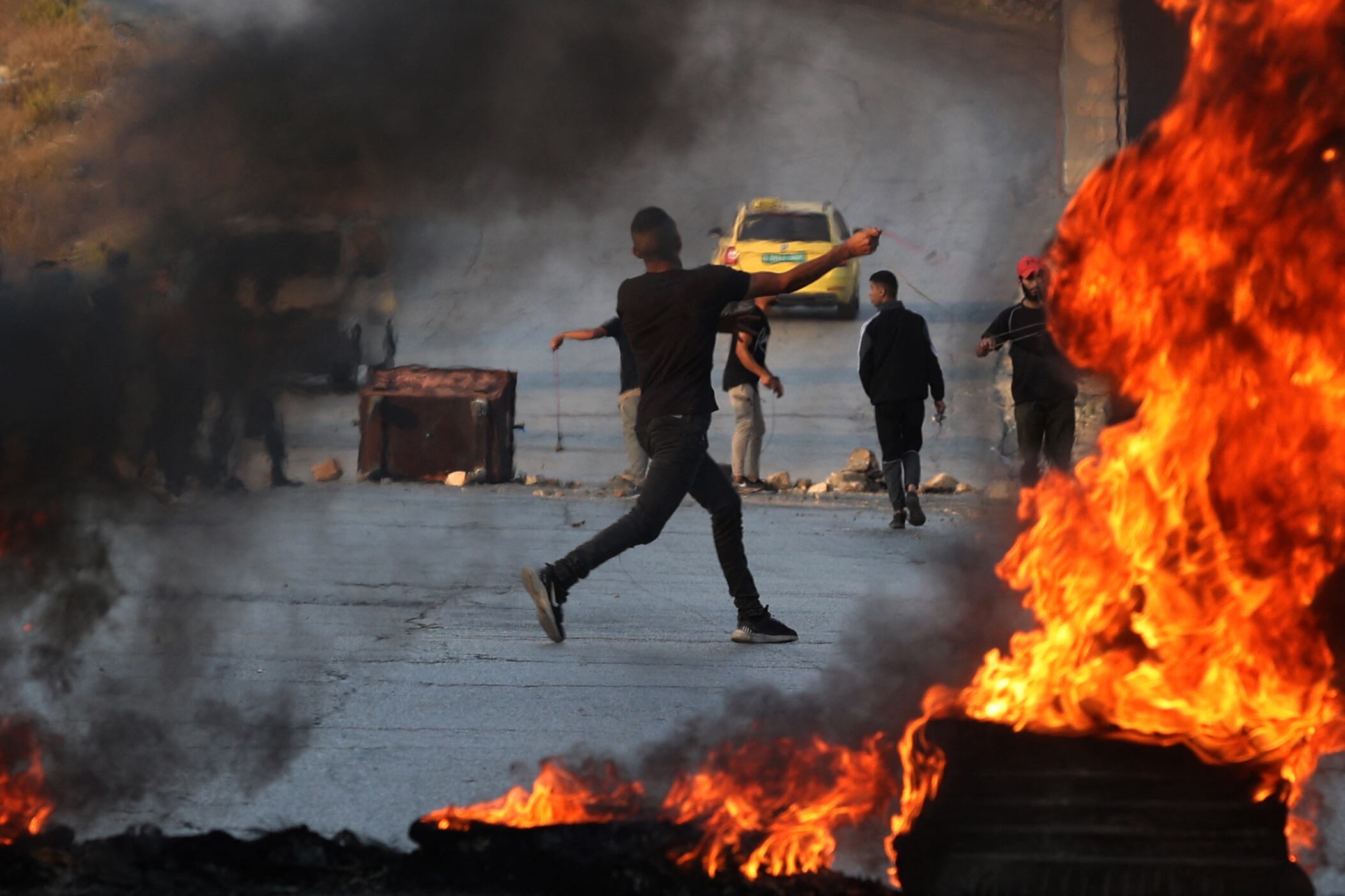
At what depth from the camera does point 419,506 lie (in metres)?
12.1

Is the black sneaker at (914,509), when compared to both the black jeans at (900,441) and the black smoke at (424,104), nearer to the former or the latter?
the black jeans at (900,441)

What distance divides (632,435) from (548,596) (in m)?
5.87

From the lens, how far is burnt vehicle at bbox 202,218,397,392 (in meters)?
5.99

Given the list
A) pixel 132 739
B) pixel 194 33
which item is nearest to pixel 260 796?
pixel 132 739

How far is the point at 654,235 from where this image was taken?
6.80 metres

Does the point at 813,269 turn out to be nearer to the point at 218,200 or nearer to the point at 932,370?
the point at 218,200

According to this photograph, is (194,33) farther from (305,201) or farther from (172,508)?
(172,508)

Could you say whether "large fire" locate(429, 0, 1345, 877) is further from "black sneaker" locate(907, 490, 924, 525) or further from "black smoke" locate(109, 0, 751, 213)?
"black sneaker" locate(907, 490, 924, 525)

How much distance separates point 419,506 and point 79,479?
659cm

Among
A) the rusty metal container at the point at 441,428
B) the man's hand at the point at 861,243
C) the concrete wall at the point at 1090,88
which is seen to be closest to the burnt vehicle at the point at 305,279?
the man's hand at the point at 861,243

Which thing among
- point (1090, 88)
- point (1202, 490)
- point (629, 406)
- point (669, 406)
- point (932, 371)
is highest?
point (1090, 88)

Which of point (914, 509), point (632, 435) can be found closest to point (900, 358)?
point (914, 509)

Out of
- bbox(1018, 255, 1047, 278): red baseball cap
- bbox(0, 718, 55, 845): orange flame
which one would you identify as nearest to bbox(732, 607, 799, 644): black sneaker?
bbox(0, 718, 55, 845): orange flame

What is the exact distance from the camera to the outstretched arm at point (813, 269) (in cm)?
583
